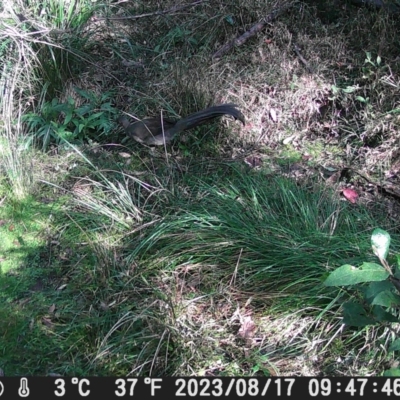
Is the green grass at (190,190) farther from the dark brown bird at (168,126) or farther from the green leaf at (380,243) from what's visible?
the green leaf at (380,243)

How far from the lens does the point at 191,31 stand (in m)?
5.25

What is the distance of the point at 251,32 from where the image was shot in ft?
17.2

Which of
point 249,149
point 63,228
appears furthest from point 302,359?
point 249,149

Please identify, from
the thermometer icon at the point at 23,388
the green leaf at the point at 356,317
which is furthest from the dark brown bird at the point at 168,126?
the green leaf at the point at 356,317

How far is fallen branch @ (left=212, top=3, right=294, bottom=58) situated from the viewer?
510 centimetres

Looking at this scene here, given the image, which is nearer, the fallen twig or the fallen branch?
the fallen twig

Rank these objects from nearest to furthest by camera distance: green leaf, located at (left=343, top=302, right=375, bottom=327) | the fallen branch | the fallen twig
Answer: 1. green leaf, located at (left=343, top=302, right=375, bottom=327)
2. the fallen twig
3. the fallen branch

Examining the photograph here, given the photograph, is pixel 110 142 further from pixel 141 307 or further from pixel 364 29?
pixel 364 29

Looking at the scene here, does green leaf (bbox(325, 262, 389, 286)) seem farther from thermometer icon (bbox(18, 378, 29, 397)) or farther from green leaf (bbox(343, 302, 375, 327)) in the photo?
thermometer icon (bbox(18, 378, 29, 397))

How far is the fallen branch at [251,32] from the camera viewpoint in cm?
510

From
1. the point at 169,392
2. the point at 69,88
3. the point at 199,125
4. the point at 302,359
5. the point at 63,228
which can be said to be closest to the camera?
the point at 169,392

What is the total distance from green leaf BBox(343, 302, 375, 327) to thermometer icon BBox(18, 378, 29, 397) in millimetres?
1443

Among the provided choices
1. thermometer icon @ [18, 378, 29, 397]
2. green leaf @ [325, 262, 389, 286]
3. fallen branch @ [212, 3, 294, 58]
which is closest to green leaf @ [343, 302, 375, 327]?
green leaf @ [325, 262, 389, 286]

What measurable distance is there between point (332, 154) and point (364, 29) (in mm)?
1579
